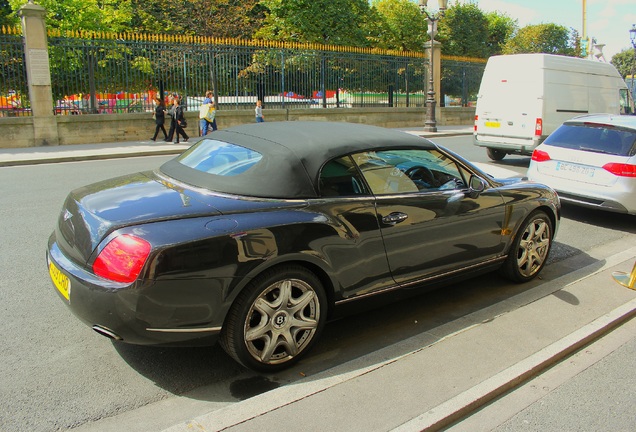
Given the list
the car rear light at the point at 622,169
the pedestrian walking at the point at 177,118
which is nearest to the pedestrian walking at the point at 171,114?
the pedestrian walking at the point at 177,118

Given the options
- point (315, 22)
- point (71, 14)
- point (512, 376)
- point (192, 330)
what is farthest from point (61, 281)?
point (71, 14)

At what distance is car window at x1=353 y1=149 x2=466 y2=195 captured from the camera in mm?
4023

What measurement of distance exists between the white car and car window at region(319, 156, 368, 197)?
16.9 ft

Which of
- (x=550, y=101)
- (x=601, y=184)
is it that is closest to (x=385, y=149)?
(x=601, y=184)

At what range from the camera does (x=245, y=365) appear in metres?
3.34

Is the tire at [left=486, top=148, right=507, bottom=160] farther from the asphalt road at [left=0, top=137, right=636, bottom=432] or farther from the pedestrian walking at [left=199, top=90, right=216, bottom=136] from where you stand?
the asphalt road at [left=0, top=137, right=636, bottom=432]

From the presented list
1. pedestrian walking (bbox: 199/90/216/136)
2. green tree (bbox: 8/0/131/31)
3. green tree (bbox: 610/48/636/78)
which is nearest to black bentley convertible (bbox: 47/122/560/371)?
pedestrian walking (bbox: 199/90/216/136)

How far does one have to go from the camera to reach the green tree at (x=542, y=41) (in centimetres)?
5000

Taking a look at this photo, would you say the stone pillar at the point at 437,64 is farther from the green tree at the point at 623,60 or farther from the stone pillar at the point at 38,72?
the green tree at the point at 623,60

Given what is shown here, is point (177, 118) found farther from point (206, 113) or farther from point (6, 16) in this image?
point (6, 16)

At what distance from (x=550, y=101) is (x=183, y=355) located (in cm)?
1157

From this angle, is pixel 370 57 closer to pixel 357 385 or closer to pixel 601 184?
pixel 601 184

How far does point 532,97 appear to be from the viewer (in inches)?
500

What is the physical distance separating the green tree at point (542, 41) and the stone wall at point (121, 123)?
102ft
